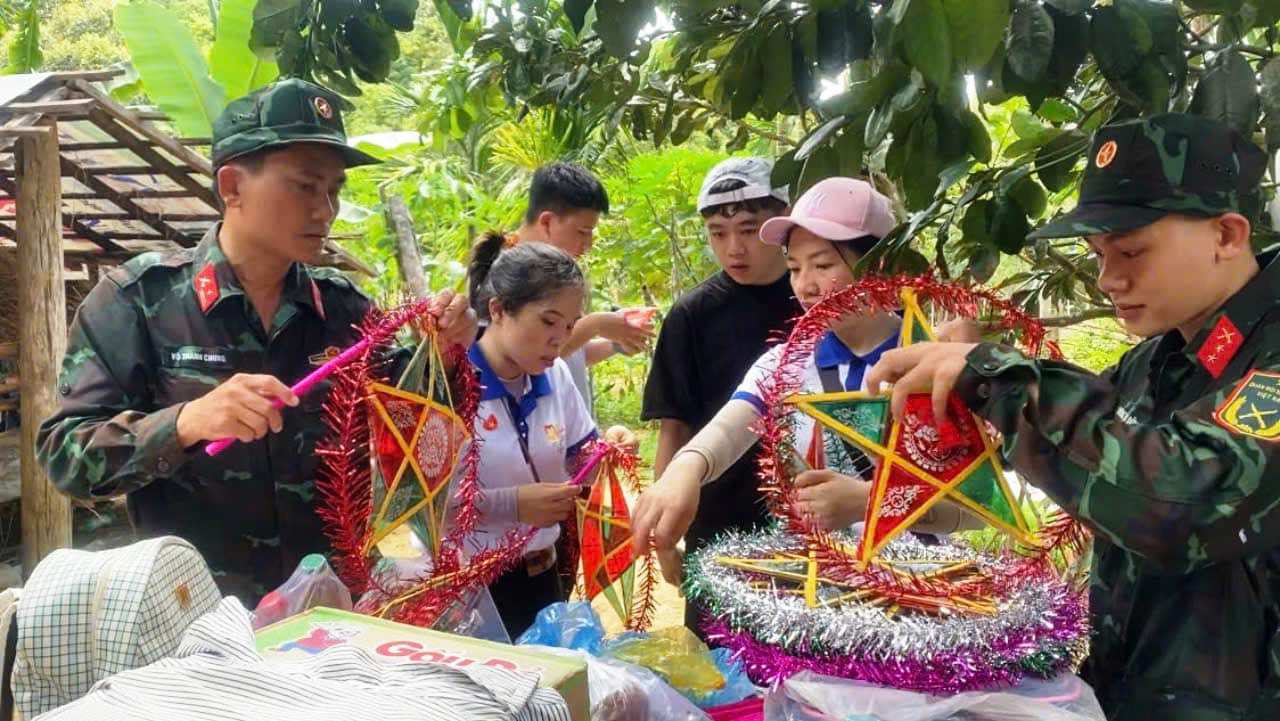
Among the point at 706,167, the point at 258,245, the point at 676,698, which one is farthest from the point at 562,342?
the point at 706,167

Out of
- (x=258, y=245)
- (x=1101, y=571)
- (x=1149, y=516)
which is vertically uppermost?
(x=258, y=245)

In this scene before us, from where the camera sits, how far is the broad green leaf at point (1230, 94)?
127 centimetres

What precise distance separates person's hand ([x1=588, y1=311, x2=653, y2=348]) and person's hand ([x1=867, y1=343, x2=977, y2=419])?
60.9 inches

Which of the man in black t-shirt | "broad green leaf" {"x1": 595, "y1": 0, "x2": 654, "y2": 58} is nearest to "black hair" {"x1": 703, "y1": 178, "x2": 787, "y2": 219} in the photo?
the man in black t-shirt

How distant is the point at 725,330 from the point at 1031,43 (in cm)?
141

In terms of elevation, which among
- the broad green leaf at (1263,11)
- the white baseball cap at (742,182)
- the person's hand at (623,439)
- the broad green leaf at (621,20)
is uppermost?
the broad green leaf at (621,20)

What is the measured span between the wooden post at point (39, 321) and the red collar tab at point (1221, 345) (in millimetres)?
5238

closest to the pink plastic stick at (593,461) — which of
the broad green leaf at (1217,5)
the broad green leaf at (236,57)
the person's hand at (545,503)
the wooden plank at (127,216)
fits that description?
the person's hand at (545,503)

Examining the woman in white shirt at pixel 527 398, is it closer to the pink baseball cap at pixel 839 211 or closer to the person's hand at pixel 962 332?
the pink baseball cap at pixel 839 211

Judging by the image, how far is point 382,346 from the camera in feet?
5.03

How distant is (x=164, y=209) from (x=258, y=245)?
16.8 feet

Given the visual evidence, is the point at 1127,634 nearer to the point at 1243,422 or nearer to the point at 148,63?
the point at 1243,422

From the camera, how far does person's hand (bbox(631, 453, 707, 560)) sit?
52.4 inches

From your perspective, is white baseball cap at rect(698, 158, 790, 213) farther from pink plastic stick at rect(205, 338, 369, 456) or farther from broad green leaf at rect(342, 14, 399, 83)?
pink plastic stick at rect(205, 338, 369, 456)
